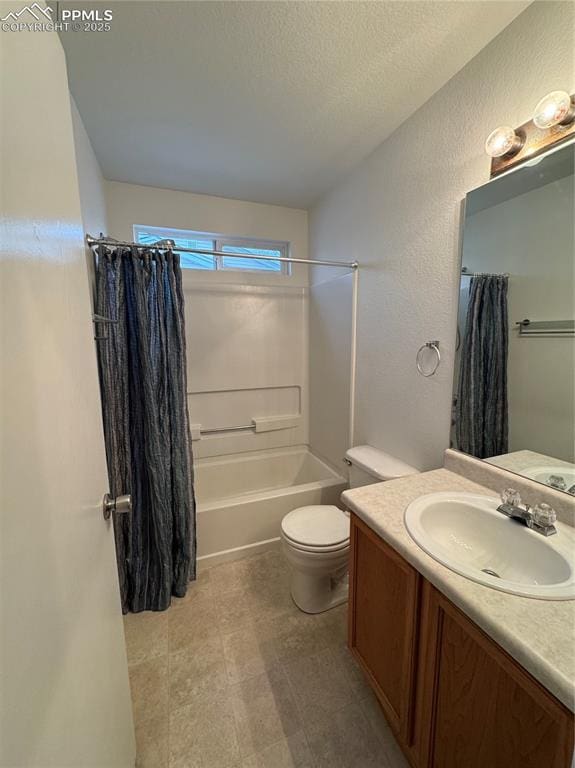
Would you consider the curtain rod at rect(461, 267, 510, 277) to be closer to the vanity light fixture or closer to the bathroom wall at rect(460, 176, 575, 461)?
the bathroom wall at rect(460, 176, 575, 461)

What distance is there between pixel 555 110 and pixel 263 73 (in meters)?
1.03

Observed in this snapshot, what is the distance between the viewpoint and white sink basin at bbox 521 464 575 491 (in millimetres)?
946

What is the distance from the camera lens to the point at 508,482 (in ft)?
3.56

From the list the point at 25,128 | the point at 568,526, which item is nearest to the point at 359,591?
the point at 568,526

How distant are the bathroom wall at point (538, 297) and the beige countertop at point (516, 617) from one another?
53 centimetres

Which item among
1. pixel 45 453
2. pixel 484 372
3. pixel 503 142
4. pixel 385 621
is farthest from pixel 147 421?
pixel 503 142

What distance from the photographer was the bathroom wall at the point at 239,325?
221 cm

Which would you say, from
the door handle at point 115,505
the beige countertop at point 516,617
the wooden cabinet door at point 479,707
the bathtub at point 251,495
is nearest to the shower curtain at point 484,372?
the beige countertop at point 516,617

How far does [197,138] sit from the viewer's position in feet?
5.20

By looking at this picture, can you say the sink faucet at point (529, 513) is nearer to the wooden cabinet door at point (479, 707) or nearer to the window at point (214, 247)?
the wooden cabinet door at point (479, 707)

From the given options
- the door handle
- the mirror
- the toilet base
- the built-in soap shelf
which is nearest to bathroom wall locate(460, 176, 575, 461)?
the mirror

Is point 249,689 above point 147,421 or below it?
below

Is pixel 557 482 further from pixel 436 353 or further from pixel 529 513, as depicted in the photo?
pixel 436 353

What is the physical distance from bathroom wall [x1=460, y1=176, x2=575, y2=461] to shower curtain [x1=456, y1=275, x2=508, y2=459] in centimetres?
3
